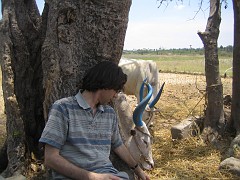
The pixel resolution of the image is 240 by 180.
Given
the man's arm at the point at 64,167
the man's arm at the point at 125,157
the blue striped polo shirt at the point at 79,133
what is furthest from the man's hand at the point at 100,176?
the man's arm at the point at 125,157

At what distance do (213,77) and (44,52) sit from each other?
3839mm

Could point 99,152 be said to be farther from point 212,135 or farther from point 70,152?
point 212,135

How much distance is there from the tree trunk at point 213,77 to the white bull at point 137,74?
1.65m

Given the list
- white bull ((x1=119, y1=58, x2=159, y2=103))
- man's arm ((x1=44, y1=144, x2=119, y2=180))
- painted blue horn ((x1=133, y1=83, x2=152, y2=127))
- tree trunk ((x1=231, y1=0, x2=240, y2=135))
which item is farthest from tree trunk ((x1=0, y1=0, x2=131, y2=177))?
white bull ((x1=119, y1=58, x2=159, y2=103))

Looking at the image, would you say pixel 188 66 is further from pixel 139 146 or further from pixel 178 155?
pixel 139 146

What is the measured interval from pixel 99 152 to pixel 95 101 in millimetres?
390

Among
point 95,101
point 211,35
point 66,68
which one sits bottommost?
point 95,101

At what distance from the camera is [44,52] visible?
11.4 ft

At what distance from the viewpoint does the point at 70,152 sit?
8.48 ft

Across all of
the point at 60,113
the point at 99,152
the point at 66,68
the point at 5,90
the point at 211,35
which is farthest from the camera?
the point at 211,35

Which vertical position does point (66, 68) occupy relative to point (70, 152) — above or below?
above

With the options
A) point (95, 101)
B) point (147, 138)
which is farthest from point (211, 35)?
point (95, 101)

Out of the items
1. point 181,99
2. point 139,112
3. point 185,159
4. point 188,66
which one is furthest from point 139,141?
point 188,66

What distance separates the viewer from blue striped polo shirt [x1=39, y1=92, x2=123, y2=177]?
8.13ft
